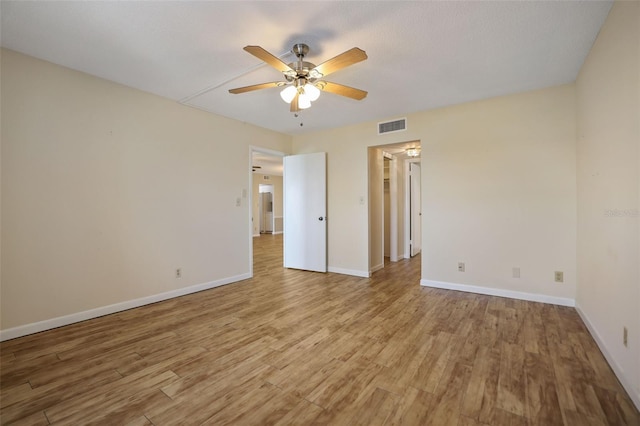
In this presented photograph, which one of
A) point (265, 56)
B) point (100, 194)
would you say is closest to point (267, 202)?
point (100, 194)

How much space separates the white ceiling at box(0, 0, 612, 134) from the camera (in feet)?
6.17

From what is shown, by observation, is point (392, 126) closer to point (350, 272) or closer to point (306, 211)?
point (306, 211)

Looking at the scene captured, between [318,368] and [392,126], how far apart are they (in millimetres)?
3513

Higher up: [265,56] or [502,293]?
[265,56]

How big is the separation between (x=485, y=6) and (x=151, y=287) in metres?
4.20

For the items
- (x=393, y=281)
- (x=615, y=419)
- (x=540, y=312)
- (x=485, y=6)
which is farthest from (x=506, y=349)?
(x=485, y=6)

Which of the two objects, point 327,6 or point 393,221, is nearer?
point 327,6

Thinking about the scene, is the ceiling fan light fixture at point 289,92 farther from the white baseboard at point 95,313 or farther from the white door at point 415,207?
the white door at point 415,207

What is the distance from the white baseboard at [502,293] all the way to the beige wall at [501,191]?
0.02 metres

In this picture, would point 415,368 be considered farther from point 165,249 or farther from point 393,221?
point 393,221

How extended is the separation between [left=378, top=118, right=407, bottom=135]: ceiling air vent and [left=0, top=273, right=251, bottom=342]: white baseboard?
3.42 meters

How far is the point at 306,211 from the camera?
16.4 ft

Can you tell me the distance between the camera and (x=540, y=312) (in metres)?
2.90

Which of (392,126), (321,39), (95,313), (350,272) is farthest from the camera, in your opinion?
(350,272)
